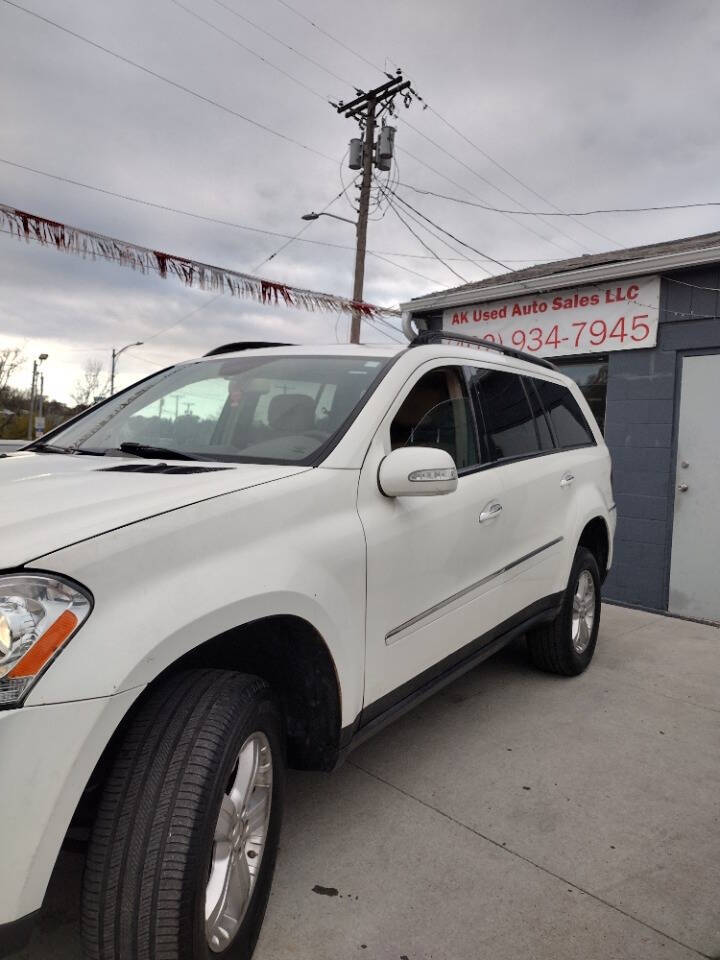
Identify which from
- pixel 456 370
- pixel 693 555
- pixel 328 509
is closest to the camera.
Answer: pixel 328 509

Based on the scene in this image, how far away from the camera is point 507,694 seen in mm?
3805

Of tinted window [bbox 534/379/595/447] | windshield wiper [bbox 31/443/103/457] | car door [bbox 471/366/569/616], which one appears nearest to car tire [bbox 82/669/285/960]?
windshield wiper [bbox 31/443/103/457]

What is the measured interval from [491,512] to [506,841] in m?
1.24

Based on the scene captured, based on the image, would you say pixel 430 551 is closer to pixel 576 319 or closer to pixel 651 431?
pixel 651 431

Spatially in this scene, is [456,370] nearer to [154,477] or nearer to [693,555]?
[154,477]

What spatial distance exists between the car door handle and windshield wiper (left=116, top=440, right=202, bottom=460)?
46.7 inches

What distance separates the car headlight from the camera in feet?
4.24

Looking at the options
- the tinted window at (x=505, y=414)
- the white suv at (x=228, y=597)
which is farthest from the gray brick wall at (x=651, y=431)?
the white suv at (x=228, y=597)

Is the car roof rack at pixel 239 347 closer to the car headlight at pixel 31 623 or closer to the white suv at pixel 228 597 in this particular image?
the white suv at pixel 228 597

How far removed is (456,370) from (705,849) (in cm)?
206

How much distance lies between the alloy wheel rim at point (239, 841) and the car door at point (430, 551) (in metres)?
0.48

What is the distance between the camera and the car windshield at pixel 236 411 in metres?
2.39

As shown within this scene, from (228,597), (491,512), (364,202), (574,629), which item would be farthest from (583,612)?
(364,202)

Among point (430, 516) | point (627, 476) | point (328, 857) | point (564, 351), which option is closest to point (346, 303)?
point (564, 351)
